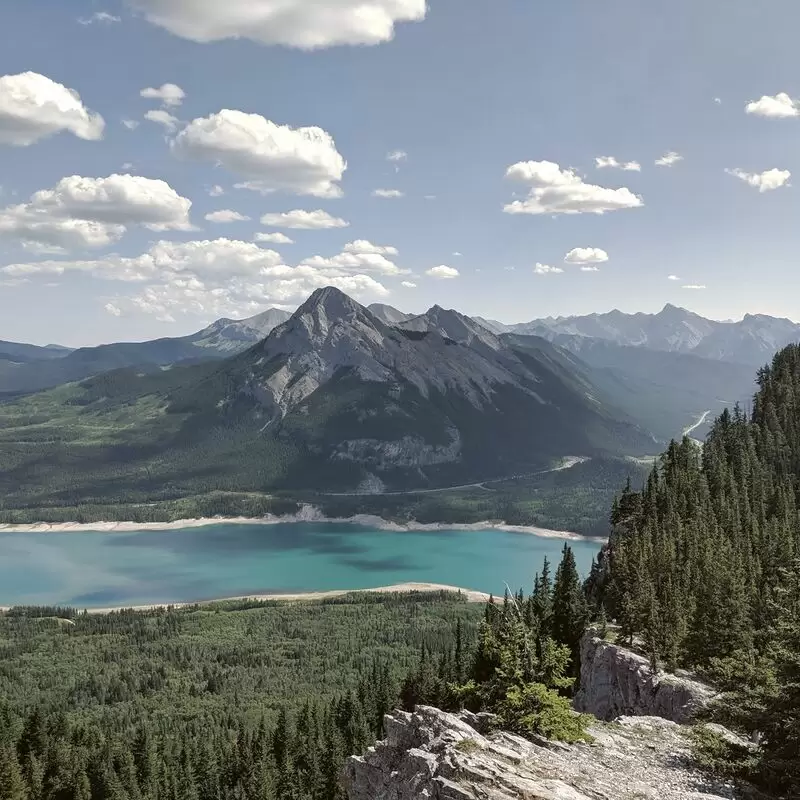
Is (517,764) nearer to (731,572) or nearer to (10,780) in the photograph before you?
(731,572)

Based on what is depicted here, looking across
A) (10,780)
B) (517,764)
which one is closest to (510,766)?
(517,764)

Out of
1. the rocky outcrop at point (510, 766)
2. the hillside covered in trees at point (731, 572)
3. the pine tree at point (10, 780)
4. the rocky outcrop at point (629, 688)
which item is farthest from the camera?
the pine tree at point (10, 780)

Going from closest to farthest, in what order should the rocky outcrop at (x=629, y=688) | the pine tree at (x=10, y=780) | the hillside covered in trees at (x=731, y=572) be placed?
the hillside covered in trees at (x=731, y=572), the rocky outcrop at (x=629, y=688), the pine tree at (x=10, y=780)

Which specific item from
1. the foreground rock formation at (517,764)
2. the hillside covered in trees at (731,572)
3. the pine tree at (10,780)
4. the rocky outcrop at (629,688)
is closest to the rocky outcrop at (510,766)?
the foreground rock formation at (517,764)

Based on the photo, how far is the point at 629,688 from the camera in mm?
62375

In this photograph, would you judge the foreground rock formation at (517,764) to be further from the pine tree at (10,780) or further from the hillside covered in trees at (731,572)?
the pine tree at (10,780)

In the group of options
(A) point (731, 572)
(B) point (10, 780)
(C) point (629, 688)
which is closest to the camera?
(C) point (629, 688)

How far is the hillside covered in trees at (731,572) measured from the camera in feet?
117

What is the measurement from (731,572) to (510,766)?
57.5 metres

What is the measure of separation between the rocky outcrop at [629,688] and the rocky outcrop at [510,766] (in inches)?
603

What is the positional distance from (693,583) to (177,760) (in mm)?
88087

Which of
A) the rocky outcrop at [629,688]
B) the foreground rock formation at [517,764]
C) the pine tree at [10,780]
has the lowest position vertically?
the pine tree at [10,780]

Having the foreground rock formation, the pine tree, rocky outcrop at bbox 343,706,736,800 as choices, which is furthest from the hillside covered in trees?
the pine tree

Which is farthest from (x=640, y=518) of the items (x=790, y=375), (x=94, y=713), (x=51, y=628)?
(x=51, y=628)
